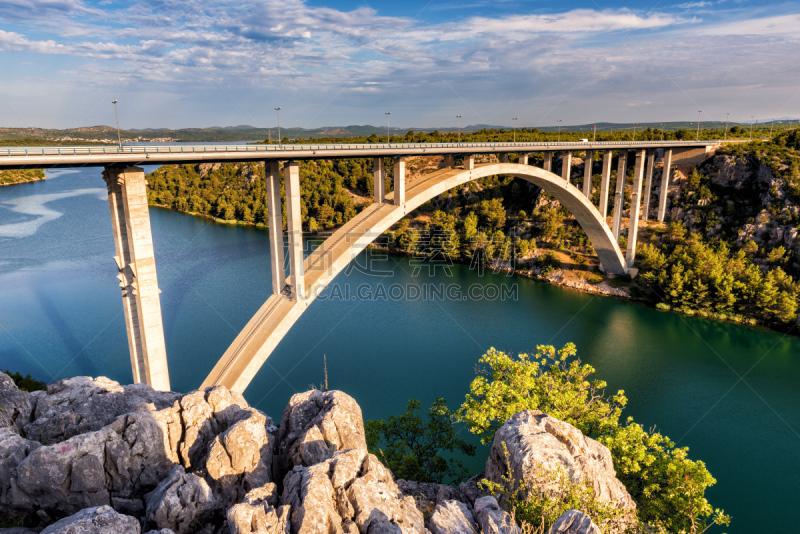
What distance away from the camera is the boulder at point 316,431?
8.91m

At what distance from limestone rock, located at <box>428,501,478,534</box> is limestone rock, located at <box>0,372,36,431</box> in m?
7.96

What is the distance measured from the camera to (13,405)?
931 cm

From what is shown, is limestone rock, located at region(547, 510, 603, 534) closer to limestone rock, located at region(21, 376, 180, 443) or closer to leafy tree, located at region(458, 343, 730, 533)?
leafy tree, located at region(458, 343, 730, 533)

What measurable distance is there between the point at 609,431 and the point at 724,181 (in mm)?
36096

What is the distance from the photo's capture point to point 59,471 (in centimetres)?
739

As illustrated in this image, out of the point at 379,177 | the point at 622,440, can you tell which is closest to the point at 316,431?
the point at 622,440

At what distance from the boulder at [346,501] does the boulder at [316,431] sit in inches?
30.8

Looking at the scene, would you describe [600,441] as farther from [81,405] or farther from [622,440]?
[81,405]

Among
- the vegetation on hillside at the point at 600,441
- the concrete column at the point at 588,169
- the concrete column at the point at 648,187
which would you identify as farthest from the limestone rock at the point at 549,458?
the concrete column at the point at 648,187

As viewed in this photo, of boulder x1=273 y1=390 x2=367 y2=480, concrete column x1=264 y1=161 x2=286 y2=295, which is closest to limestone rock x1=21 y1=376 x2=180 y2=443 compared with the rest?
boulder x1=273 y1=390 x2=367 y2=480

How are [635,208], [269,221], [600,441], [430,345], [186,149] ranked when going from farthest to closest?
[635,208] < [430,345] < [269,221] < [186,149] < [600,441]

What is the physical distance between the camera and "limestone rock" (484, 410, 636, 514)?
30.2 ft

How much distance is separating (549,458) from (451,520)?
266cm

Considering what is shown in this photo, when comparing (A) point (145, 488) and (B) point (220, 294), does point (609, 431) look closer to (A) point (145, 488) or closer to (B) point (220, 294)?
(A) point (145, 488)
